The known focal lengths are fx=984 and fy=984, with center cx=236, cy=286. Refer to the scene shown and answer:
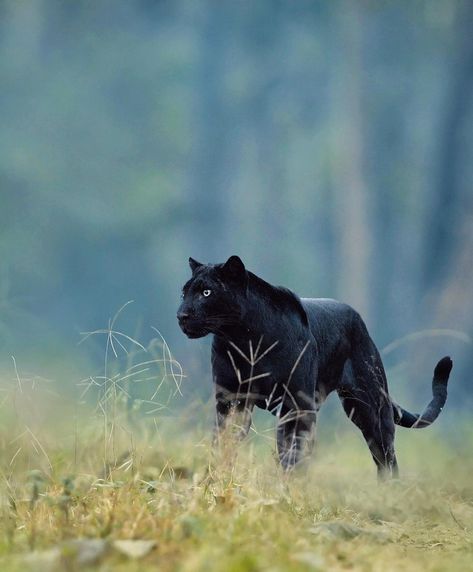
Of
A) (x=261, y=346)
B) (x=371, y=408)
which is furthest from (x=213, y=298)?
(x=371, y=408)

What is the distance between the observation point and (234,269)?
4.21 m

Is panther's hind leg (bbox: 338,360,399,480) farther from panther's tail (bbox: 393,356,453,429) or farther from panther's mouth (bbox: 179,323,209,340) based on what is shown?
panther's mouth (bbox: 179,323,209,340)

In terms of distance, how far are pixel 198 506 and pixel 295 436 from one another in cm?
91

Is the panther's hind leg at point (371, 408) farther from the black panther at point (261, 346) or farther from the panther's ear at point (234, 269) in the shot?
the panther's ear at point (234, 269)

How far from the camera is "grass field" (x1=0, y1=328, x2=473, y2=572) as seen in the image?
9.37 feet

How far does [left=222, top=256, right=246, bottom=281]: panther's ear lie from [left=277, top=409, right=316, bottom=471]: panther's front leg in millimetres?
630

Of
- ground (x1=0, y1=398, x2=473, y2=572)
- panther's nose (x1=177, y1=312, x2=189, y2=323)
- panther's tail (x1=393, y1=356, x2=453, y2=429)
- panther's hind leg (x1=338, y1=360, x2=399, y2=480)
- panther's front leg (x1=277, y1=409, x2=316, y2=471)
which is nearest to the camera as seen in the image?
ground (x1=0, y1=398, x2=473, y2=572)

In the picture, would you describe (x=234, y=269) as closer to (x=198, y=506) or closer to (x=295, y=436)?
(x=295, y=436)

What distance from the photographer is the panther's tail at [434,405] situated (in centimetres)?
513

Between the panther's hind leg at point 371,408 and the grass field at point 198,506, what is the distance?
128 mm

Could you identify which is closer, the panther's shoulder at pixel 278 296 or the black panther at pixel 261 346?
the black panther at pixel 261 346

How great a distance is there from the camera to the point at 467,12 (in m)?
12.0

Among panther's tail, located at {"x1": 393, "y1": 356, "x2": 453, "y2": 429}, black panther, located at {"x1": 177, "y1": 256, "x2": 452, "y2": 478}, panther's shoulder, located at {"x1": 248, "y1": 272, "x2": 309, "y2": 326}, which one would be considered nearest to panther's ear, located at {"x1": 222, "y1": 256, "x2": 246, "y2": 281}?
black panther, located at {"x1": 177, "y1": 256, "x2": 452, "y2": 478}

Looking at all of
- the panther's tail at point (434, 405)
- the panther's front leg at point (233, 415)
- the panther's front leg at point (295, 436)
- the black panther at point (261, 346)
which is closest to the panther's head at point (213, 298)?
the black panther at point (261, 346)
